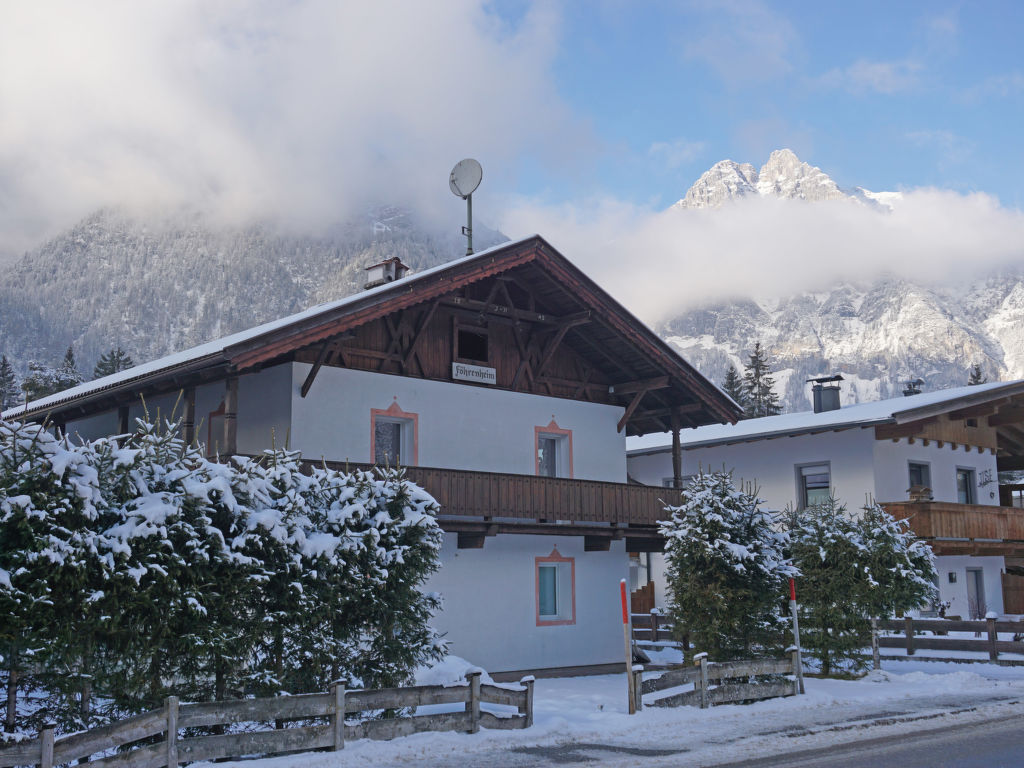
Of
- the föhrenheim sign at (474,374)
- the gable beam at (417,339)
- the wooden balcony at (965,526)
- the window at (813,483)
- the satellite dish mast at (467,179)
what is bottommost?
the wooden balcony at (965,526)

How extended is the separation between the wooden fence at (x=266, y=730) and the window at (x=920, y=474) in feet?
69.0

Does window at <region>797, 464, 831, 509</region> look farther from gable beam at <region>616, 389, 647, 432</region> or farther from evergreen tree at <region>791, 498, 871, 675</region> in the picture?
evergreen tree at <region>791, 498, 871, 675</region>

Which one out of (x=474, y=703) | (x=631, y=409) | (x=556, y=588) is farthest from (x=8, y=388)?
(x=474, y=703)

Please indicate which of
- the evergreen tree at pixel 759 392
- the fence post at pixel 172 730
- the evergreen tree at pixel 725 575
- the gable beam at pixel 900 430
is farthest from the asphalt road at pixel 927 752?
the evergreen tree at pixel 759 392

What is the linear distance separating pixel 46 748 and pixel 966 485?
3153 centimetres

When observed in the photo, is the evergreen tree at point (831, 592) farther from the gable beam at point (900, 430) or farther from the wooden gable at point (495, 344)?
the gable beam at point (900, 430)

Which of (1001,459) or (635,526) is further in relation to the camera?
(1001,459)

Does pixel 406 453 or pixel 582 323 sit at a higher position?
pixel 582 323

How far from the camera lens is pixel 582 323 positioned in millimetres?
24719

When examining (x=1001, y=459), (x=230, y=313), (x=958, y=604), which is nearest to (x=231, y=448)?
(x=958, y=604)

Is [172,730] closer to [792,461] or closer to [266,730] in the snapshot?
[266,730]

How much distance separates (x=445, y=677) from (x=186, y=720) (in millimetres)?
5394

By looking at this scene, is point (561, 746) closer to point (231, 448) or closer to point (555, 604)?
point (231, 448)

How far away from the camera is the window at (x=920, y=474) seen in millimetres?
32125
